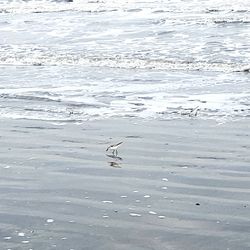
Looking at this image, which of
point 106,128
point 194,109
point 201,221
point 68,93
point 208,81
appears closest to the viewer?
point 201,221

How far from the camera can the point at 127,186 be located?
635cm

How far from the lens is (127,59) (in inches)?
668

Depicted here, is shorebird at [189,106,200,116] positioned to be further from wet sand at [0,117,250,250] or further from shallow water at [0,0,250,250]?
wet sand at [0,117,250,250]

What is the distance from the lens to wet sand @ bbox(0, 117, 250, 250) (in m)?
5.03

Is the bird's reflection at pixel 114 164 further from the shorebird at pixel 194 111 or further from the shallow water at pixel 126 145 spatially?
the shorebird at pixel 194 111

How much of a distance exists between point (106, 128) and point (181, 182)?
2.90 m

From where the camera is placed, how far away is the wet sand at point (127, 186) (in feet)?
16.5

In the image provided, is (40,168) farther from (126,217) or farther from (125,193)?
(126,217)

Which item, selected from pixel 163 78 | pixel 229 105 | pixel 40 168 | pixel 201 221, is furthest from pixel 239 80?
pixel 201 221

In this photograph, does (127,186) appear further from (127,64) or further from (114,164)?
(127,64)

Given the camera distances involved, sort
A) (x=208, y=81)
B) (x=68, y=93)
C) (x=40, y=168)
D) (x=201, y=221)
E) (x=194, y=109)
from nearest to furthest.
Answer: (x=201, y=221), (x=40, y=168), (x=194, y=109), (x=68, y=93), (x=208, y=81)

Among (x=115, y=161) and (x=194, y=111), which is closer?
(x=115, y=161)

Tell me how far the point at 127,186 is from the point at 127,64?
32.9ft

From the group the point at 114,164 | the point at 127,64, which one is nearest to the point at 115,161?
the point at 114,164
